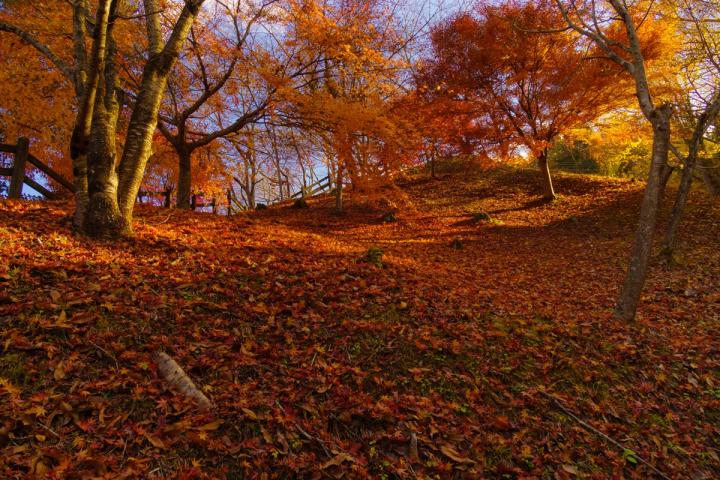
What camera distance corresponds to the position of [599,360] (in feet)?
15.9

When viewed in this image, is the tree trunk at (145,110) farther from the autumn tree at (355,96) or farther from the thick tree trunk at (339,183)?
the thick tree trunk at (339,183)

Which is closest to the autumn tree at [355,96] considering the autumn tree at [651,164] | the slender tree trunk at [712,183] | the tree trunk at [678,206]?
the autumn tree at [651,164]

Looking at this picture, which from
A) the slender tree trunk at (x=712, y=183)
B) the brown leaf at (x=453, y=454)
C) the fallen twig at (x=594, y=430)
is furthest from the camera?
the slender tree trunk at (x=712, y=183)

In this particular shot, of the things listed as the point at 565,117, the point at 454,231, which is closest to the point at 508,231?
the point at 454,231

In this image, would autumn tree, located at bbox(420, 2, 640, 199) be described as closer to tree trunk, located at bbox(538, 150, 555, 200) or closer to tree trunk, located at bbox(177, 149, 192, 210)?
tree trunk, located at bbox(538, 150, 555, 200)

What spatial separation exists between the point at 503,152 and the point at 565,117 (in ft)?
9.15

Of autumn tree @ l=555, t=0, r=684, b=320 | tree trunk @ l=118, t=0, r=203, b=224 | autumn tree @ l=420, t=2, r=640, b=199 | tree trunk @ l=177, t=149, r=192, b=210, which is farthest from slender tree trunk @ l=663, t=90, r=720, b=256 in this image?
tree trunk @ l=177, t=149, r=192, b=210

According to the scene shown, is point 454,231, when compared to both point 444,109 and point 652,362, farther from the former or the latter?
point 652,362

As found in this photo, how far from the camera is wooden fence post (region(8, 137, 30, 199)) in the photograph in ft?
25.0

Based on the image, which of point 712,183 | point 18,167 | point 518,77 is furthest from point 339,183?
point 712,183

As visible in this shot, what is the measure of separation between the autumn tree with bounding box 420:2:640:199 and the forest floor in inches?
391

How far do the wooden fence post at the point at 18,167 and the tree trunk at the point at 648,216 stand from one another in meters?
12.2

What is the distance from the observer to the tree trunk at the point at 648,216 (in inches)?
214

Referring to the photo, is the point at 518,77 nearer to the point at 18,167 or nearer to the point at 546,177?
the point at 546,177
